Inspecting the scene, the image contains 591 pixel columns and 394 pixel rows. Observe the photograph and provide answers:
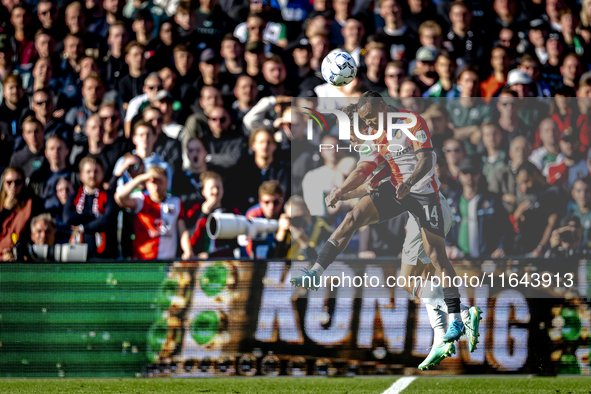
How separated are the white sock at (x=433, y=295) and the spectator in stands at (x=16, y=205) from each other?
4.18 m

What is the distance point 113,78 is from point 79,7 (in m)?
1.32

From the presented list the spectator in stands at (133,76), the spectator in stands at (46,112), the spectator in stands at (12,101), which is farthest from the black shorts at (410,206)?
the spectator in stands at (12,101)

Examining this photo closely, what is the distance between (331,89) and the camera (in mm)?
8727

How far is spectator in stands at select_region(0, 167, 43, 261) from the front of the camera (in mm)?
A: 7887

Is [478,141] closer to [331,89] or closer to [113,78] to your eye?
[331,89]

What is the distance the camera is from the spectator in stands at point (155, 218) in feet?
25.5

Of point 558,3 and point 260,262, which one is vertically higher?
point 558,3

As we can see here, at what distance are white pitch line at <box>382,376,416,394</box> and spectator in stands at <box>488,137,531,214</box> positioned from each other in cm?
185

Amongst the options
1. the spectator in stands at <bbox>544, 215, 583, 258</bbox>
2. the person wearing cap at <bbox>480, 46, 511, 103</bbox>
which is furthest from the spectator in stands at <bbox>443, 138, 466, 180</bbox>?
the person wearing cap at <bbox>480, 46, 511, 103</bbox>

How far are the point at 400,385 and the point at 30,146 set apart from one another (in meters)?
5.22

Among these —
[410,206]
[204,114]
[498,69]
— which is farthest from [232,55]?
[410,206]

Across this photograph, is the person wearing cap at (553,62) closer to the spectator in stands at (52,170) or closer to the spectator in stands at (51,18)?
the spectator in stands at (52,170)

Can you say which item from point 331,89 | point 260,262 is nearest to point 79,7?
point 331,89

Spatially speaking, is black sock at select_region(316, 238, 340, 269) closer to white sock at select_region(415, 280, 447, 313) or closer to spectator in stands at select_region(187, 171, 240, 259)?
white sock at select_region(415, 280, 447, 313)
